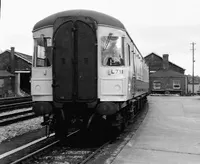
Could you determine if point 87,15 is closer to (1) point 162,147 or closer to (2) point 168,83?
(1) point 162,147

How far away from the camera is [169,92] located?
164 feet

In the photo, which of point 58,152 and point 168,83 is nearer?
point 58,152

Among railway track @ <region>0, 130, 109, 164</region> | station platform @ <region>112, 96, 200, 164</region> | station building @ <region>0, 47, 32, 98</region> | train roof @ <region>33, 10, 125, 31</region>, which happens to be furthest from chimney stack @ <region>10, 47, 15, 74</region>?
railway track @ <region>0, 130, 109, 164</region>

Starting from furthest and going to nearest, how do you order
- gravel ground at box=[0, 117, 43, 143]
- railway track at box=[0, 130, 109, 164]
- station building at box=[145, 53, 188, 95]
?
1. station building at box=[145, 53, 188, 95]
2. gravel ground at box=[0, 117, 43, 143]
3. railway track at box=[0, 130, 109, 164]

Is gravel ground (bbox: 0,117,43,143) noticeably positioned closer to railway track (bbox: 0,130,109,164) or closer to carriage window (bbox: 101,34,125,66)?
railway track (bbox: 0,130,109,164)

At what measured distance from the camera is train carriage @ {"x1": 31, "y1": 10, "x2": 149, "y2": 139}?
7.05 m

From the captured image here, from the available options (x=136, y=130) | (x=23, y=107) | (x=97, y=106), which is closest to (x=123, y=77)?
(x=97, y=106)

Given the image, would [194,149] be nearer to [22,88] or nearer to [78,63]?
[78,63]

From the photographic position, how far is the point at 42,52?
24.9 feet

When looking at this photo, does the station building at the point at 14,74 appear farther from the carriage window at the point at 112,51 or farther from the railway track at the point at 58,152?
the carriage window at the point at 112,51

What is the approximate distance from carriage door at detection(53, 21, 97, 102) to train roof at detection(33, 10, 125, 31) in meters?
0.30

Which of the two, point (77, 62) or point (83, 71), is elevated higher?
point (77, 62)

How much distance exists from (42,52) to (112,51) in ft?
5.96

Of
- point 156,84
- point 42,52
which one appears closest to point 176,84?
point 156,84
